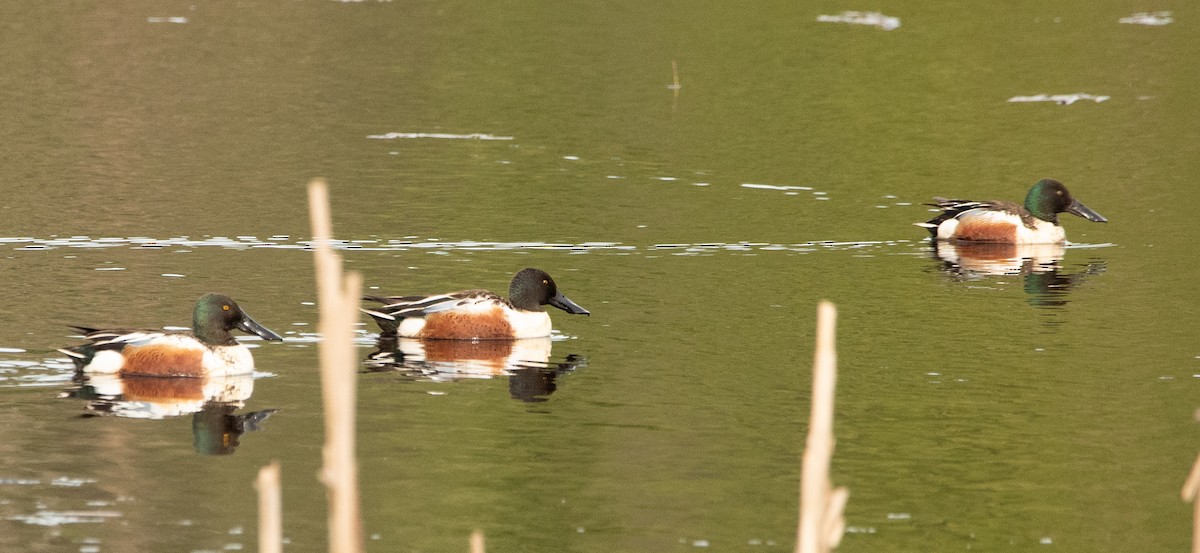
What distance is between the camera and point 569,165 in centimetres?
2456

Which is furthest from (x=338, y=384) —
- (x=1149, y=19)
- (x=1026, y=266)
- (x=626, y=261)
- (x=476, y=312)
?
(x=1149, y=19)

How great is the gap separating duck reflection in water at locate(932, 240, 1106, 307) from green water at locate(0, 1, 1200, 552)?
0.14m

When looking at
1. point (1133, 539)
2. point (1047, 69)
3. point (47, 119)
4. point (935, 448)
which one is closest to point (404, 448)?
point (935, 448)

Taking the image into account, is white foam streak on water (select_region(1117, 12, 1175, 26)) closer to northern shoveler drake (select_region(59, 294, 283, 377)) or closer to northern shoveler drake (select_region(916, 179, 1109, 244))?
northern shoveler drake (select_region(916, 179, 1109, 244))

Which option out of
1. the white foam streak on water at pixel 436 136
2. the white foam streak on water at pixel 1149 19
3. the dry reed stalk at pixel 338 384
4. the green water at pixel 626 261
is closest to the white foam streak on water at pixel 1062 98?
the green water at pixel 626 261

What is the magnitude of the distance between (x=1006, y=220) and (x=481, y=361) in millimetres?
8249

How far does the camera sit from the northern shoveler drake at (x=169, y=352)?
43.4 ft

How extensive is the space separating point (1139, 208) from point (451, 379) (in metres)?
11.4

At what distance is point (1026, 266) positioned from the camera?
A: 19578mm

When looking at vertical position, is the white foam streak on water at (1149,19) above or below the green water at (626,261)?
above

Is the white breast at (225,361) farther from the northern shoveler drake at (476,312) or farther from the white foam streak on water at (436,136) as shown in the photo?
the white foam streak on water at (436,136)

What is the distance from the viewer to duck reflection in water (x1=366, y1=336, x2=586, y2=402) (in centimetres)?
1378

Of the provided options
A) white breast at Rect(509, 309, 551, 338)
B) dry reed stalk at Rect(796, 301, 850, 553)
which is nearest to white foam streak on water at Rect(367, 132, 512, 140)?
white breast at Rect(509, 309, 551, 338)

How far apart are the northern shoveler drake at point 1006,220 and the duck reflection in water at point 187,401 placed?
9.66 meters
